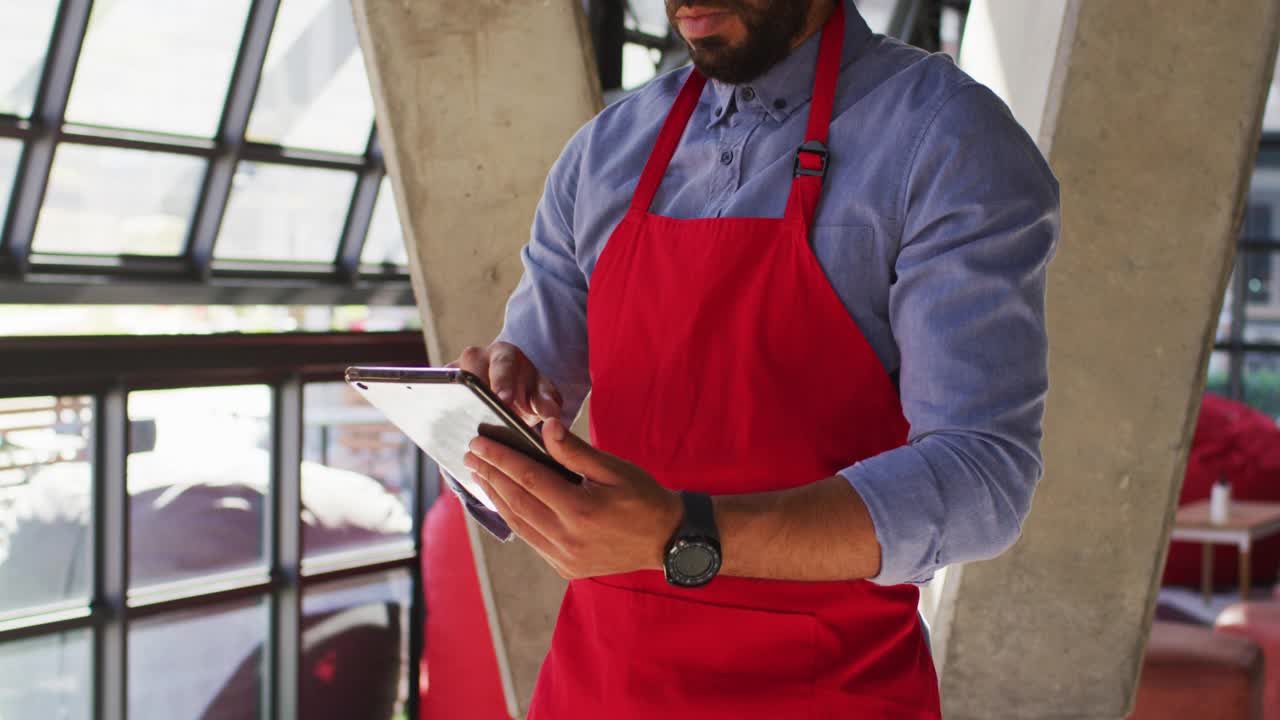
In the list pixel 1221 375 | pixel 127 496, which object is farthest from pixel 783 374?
pixel 1221 375

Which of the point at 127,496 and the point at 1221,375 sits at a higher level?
the point at 1221,375

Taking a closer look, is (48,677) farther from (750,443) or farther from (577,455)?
(577,455)

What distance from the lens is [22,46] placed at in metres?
6.49

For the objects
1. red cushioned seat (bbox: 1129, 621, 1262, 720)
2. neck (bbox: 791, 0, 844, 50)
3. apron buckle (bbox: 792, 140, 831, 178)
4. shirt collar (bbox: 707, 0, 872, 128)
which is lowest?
red cushioned seat (bbox: 1129, 621, 1262, 720)

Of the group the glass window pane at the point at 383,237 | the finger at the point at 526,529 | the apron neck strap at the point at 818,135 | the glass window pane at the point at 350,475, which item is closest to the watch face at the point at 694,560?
the finger at the point at 526,529

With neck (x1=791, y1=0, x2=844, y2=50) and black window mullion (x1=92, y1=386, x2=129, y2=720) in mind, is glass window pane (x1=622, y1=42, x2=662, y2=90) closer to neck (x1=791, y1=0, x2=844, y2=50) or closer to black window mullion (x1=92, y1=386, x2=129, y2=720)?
black window mullion (x1=92, y1=386, x2=129, y2=720)

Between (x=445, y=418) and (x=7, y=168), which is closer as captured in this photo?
(x=445, y=418)

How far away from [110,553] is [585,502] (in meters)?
5.32

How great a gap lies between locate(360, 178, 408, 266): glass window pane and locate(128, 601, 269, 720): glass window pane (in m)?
3.43

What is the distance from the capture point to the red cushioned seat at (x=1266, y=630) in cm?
527

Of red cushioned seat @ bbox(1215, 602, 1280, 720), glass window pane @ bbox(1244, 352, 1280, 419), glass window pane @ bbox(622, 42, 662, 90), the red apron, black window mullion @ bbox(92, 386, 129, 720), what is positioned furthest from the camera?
glass window pane @ bbox(1244, 352, 1280, 419)

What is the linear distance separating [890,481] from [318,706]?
264 inches

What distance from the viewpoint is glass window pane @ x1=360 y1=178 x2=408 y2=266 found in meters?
9.13

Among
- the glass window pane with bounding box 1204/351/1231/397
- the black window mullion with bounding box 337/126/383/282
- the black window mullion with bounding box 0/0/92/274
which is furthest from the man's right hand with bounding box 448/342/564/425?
the glass window pane with bounding box 1204/351/1231/397
